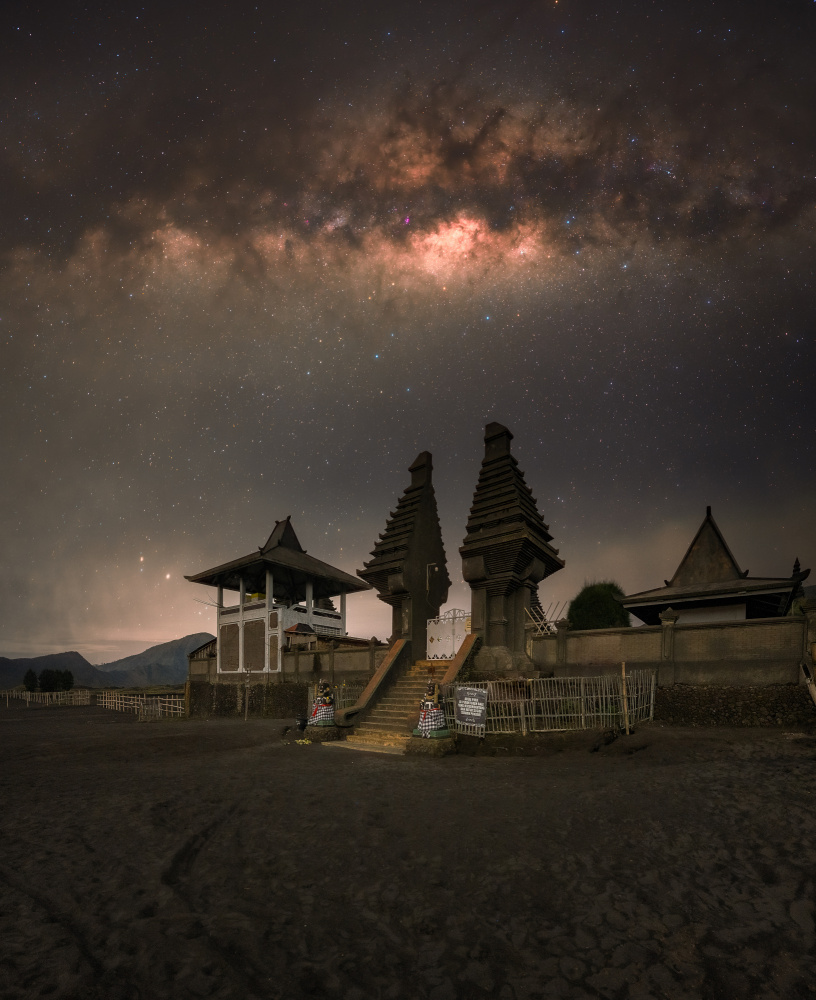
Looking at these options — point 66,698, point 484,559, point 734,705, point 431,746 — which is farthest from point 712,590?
point 66,698

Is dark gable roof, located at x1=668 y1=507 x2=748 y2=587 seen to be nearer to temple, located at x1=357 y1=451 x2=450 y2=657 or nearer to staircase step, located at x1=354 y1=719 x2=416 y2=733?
temple, located at x1=357 y1=451 x2=450 y2=657

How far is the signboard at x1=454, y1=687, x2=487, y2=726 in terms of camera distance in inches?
515

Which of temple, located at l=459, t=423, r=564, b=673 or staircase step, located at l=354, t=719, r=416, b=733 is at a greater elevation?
temple, located at l=459, t=423, r=564, b=673

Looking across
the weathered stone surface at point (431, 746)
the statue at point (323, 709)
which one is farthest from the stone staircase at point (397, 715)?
the statue at point (323, 709)

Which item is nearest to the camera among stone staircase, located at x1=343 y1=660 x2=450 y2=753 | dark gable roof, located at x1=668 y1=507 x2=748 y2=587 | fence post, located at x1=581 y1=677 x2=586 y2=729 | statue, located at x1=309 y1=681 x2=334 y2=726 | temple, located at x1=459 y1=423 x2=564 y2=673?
fence post, located at x1=581 y1=677 x2=586 y2=729

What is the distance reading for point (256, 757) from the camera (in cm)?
1237

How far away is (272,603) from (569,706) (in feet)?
75.5

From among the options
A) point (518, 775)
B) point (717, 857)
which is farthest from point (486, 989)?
point (518, 775)

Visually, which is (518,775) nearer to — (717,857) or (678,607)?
(717,857)

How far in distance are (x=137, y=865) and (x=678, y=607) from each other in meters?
17.9

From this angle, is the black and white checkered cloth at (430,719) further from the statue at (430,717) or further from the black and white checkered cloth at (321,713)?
the black and white checkered cloth at (321,713)

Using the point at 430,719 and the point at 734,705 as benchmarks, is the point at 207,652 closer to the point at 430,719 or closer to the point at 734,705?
the point at 430,719

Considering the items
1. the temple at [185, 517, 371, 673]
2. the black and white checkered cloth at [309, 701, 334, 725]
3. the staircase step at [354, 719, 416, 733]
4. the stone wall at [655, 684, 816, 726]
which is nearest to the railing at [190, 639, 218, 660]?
the temple at [185, 517, 371, 673]

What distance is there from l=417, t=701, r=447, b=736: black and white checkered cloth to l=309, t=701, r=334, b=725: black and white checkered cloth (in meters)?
3.48
